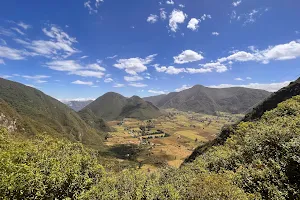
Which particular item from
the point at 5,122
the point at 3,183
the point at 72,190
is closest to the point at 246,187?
the point at 72,190

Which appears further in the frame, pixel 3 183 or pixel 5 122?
pixel 5 122

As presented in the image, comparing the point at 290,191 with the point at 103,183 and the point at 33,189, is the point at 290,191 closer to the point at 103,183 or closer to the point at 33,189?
the point at 103,183

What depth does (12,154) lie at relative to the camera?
25.9 meters

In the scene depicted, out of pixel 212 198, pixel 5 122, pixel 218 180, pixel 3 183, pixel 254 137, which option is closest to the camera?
pixel 3 183

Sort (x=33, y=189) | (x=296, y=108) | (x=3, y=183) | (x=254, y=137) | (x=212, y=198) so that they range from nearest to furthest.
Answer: (x=3, y=183)
(x=33, y=189)
(x=212, y=198)
(x=254, y=137)
(x=296, y=108)

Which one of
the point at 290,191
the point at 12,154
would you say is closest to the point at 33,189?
the point at 12,154

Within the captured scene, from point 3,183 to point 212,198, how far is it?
61.7 ft

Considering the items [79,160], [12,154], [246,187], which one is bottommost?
[246,187]

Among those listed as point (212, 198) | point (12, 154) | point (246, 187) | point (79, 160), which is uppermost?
point (12, 154)

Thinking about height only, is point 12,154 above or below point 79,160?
above

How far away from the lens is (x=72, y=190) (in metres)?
23.2

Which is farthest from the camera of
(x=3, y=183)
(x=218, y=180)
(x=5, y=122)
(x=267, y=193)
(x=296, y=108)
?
(x=5, y=122)

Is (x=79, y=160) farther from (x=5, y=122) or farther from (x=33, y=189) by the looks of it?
(x=5, y=122)

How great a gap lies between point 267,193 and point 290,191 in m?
2.38
